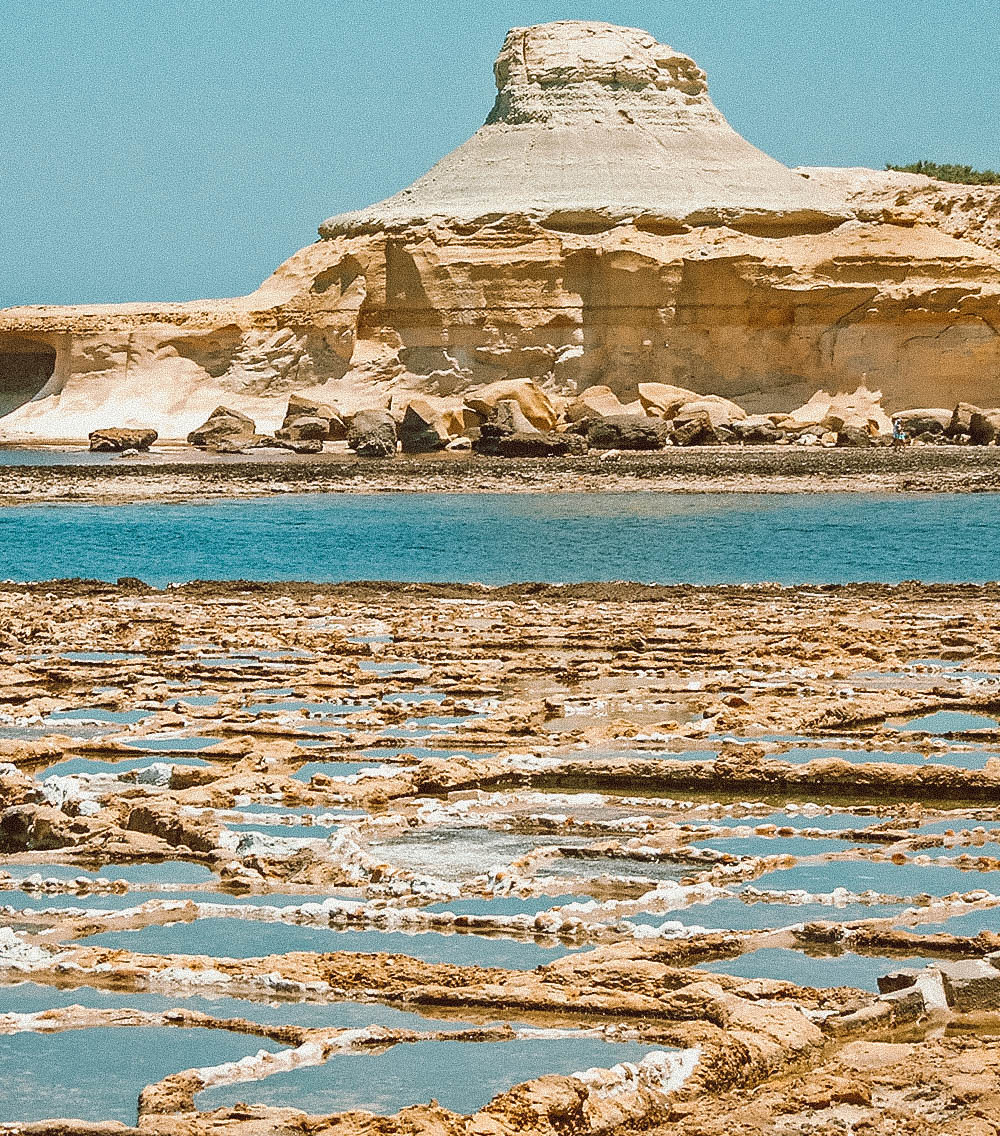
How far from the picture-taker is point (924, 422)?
45.8 metres

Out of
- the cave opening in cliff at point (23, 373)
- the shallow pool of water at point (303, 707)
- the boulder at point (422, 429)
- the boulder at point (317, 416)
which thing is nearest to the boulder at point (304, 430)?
the boulder at point (317, 416)

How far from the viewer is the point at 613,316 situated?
167ft

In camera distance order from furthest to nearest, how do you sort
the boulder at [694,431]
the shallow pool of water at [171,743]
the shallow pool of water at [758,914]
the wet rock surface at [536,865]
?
the boulder at [694,431], the shallow pool of water at [171,743], the shallow pool of water at [758,914], the wet rock surface at [536,865]

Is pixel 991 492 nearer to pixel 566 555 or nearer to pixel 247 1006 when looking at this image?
pixel 566 555

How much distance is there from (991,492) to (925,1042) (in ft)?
99.0

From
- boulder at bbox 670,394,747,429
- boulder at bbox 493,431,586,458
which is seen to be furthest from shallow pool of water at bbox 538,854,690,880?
boulder at bbox 670,394,747,429

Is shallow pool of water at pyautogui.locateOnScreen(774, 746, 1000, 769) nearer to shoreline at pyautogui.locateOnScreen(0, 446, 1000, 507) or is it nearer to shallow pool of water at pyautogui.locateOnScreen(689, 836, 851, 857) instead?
shallow pool of water at pyautogui.locateOnScreen(689, 836, 851, 857)

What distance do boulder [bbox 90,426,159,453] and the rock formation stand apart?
3.56m

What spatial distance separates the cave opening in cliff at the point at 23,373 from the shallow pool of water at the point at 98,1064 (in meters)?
55.0

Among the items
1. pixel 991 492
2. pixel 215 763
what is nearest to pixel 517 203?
pixel 991 492

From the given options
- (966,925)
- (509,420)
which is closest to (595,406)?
(509,420)

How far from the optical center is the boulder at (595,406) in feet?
153

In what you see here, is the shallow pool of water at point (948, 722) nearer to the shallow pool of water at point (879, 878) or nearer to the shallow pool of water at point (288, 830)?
the shallow pool of water at point (879, 878)

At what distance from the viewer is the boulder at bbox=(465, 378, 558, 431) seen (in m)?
45.1
